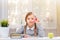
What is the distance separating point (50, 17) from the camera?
2.56m

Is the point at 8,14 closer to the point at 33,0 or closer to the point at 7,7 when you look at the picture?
the point at 7,7

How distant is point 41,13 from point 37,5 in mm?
180

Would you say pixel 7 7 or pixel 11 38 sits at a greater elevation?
pixel 7 7

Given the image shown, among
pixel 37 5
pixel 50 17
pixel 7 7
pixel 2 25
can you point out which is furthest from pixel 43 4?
pixel 2 25

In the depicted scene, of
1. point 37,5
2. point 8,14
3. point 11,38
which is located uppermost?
point 37,5

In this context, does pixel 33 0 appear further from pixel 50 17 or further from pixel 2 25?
pixel 2 25

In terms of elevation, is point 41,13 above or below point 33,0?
below

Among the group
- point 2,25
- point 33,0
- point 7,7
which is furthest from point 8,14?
point 2,25

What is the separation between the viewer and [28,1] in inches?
98.1

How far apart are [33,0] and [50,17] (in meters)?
0.49

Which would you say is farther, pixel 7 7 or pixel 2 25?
pixel 7 7

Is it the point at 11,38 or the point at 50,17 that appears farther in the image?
the point at 50,17

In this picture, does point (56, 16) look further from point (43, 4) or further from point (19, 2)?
point (19, 2)

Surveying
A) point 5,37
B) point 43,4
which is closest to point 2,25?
point 5,37
